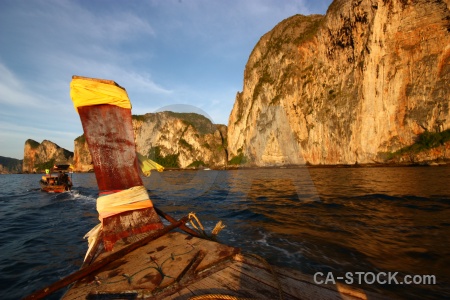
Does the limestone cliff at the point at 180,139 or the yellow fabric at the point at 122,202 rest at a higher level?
the limestone cliff at the point at 180,139

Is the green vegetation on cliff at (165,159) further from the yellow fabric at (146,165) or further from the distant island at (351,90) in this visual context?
the yellow fabric at (146,165)

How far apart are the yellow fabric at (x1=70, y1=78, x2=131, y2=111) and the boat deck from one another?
7.62 ft

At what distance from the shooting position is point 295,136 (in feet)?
254

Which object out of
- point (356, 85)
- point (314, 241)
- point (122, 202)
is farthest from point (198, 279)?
point (356, 85)

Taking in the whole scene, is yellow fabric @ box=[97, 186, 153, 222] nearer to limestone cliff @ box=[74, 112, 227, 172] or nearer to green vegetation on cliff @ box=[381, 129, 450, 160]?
green vegetation on cliff @ box=[381, 129, 450, 160]

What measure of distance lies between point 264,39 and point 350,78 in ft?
195

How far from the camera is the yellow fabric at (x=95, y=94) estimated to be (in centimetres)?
331

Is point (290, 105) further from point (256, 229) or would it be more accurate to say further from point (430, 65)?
point (256, 229)

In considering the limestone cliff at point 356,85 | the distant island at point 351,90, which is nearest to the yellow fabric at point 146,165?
the distant island at point 351,90

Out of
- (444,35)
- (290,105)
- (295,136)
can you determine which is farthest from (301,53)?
(444,35)

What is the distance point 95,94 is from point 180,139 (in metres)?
141

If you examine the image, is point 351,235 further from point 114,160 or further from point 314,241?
point 114,160

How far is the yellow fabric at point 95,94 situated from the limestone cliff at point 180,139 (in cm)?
11720

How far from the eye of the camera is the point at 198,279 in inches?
90.6
